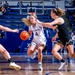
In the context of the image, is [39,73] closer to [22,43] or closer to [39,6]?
[22,43]

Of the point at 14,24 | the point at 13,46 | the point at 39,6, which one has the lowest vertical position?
the point at 13,46

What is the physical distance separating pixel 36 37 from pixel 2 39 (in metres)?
6.15

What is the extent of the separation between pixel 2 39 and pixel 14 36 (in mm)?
668

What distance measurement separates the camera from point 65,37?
740cm

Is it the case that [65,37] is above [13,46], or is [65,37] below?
above

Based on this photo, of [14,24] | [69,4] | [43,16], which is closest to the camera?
[14,24]

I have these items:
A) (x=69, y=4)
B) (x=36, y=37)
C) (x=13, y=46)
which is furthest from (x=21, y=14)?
(x=36, y=37)

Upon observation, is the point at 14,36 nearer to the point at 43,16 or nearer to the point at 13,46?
the point at 13,46

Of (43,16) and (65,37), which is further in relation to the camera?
(43,16)

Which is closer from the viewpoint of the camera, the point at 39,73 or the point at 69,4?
the point at 39,73

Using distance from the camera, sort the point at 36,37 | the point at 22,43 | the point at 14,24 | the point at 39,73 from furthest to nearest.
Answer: the point at 14,24 → the point at 22,43 → the point at 36,37 → the point at 39,73

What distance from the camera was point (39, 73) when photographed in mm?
7043

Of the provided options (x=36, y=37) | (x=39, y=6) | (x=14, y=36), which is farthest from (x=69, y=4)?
(x=36, y=37)

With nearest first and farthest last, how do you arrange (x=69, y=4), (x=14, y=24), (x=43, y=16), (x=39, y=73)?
(x=39, y=73), (x=14, y=24), (x=43, y=16), (x=69, y=4)
